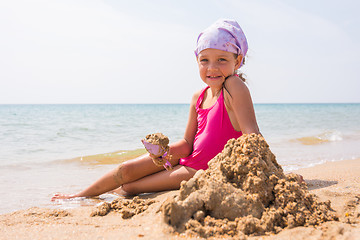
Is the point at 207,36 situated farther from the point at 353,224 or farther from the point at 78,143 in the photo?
the point at 78,143

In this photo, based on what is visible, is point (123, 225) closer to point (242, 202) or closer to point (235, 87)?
point (242, 202)

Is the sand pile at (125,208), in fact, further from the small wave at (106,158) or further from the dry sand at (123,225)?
the small wave at (106,158)

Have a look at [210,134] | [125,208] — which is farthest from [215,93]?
[125,208]

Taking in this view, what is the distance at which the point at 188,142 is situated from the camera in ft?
9.93

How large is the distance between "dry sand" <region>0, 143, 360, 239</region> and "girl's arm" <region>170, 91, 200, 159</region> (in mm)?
466

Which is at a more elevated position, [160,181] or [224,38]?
[224,38]

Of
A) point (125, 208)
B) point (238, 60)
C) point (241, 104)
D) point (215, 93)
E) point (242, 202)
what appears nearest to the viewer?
point (242, 202)

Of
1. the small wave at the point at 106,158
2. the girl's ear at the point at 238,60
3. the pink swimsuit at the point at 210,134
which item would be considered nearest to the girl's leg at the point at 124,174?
the pink swimsuit at the point at 210,134

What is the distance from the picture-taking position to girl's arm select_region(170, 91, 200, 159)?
2.92 m

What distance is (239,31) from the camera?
262cm

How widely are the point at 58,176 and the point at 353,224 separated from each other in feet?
12.3

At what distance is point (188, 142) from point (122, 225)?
140 cm

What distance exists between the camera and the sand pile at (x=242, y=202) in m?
1.44

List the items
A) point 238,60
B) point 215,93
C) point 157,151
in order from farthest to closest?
→ point 215,93, point 238,60, point 157,151
